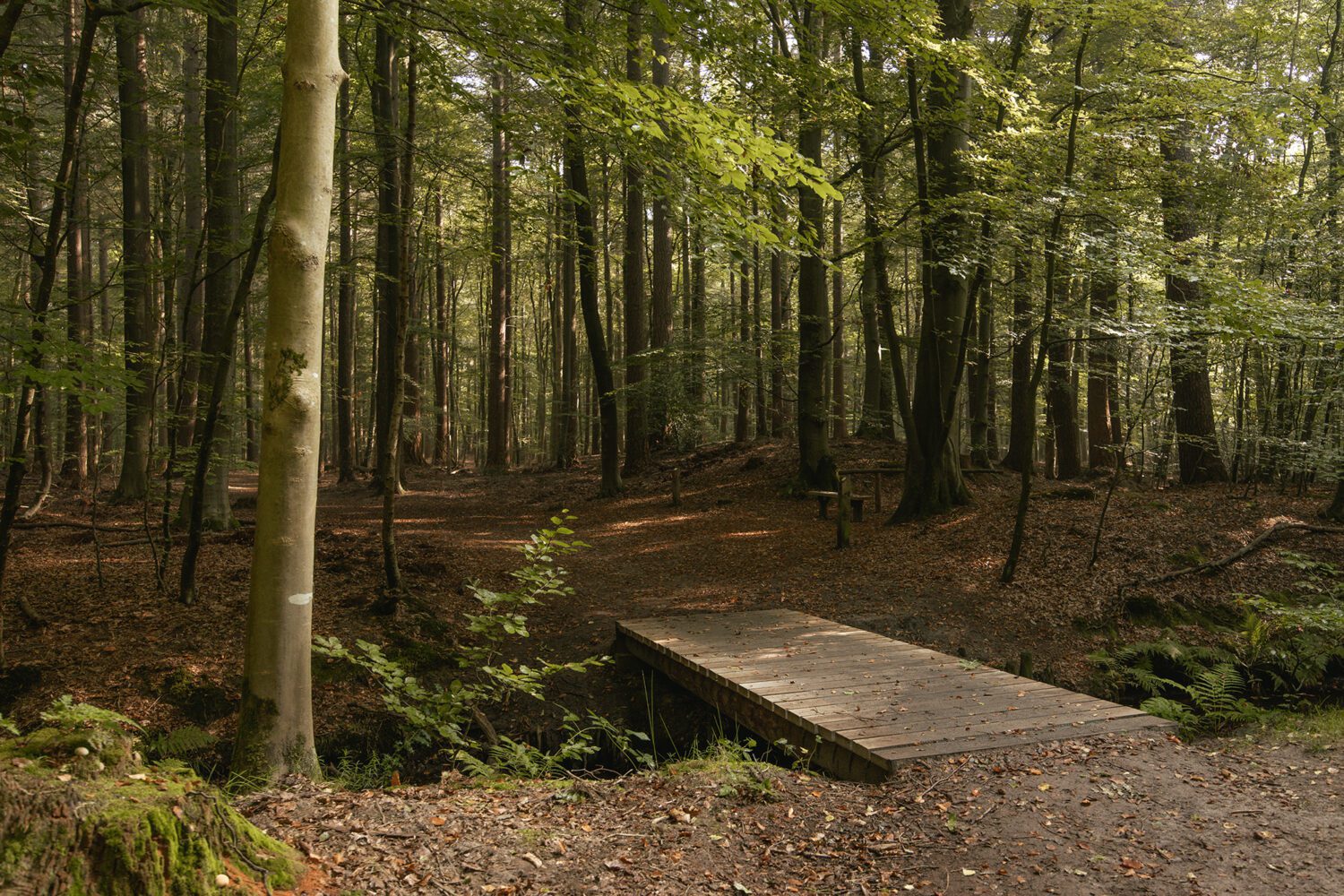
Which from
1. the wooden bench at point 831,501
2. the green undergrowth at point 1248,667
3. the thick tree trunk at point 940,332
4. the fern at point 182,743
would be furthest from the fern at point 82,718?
the thick tree trunk at point 940,332

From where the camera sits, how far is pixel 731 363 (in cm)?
1738

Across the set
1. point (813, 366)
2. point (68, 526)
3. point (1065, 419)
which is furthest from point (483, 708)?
point (1065, 419)

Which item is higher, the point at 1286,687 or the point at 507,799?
the point at 507,799

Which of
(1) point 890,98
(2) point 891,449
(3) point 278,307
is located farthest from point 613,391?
(3) point 278,307

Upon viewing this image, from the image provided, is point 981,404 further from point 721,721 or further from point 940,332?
point 721,721

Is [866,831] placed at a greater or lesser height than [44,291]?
lesser

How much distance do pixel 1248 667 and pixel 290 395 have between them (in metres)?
8.04

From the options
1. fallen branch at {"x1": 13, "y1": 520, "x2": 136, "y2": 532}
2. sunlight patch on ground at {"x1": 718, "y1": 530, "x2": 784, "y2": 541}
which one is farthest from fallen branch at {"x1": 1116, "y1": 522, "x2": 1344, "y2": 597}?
fallen branch at {"x1": 13, "y1": 520, "x2": 136, "y2": 532}

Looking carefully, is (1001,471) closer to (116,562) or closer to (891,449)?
(891,449)

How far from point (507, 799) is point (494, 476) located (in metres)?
19.8

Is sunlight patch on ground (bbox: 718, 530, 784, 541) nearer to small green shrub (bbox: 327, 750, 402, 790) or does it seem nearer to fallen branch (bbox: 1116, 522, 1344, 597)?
fallen branch (bbox: 1116, 522, 1344, 597)

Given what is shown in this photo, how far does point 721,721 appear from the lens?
20.8 ft

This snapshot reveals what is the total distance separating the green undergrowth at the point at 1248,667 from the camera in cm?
620

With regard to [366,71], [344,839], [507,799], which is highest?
[366,71]
